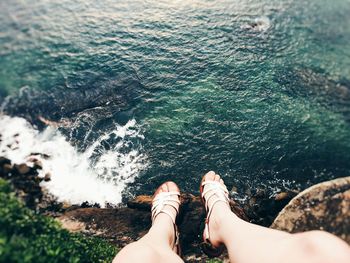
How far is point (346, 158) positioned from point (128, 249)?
4.30 meters

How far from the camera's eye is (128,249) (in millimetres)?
3551

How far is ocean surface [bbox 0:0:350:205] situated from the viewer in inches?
206

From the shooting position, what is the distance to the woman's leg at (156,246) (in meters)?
3.39

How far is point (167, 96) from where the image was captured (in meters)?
5.98

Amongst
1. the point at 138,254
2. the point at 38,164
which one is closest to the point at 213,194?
the point at 138,254

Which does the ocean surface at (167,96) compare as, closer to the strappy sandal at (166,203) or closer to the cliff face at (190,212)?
the cliff face at (190,212)

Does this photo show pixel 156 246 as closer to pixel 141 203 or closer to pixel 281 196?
pixel 141 203

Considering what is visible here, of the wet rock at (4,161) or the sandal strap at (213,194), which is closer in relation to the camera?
the wet rock at (4,161)

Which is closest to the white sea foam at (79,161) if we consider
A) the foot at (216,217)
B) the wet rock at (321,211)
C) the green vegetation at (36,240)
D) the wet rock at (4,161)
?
the wet rock at (4,161)

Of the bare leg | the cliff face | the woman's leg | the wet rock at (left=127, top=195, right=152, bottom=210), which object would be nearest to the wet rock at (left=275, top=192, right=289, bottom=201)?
the cliff face

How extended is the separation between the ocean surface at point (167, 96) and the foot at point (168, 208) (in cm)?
31

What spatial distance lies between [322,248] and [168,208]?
235 centimetres

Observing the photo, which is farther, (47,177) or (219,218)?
(47,177)

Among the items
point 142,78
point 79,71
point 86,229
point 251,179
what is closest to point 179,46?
point 142,78
